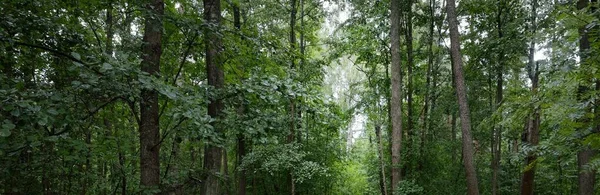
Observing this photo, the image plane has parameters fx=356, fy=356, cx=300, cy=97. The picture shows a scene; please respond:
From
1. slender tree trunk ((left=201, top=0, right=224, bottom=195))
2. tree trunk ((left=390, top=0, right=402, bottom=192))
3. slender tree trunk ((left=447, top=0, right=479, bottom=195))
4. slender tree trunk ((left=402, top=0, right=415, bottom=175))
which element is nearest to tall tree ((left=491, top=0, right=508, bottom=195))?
slender tree trunk ((left=402, top=0, right=415, bottom=175))

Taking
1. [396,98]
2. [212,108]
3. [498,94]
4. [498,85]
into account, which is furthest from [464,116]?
[212,108]

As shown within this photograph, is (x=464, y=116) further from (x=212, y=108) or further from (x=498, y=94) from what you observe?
(x=212, y=108)

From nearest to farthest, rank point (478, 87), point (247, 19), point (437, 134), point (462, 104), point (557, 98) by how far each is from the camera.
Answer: point (557, 98) → point (462, 104) → point (247, 19) → point (478, 87) → point (437, 134)

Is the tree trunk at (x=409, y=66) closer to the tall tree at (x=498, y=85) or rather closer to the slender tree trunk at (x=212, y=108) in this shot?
the tall tree at (x=498, y=85)

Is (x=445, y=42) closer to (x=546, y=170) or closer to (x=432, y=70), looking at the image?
(x=432, y=70)

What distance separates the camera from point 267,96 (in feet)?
12.6

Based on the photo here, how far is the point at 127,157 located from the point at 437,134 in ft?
33.7

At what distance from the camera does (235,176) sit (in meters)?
14.0

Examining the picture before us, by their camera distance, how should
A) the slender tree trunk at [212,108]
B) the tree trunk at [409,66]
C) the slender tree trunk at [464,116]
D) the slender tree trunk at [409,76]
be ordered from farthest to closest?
the tree trunk at [409,66] < the slender tree trunk at [409,76] < the slender tree trunk at [464,116] < the slender tree trunk at [212,108]

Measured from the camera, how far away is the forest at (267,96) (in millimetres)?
2984

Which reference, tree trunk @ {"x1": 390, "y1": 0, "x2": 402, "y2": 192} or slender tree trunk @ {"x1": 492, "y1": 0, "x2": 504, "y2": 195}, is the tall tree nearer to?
slender tree trunk @ {"x1": 492, "y1": 0, "x2": 504, "y2": 195}

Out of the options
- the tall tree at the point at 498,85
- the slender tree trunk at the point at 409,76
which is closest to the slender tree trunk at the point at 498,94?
the tall tree at the point at 498,85

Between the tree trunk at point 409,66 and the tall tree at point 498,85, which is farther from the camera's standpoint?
the tree trunk at point 409,66

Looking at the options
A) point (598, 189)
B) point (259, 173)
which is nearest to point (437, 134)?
point (598, 189)
